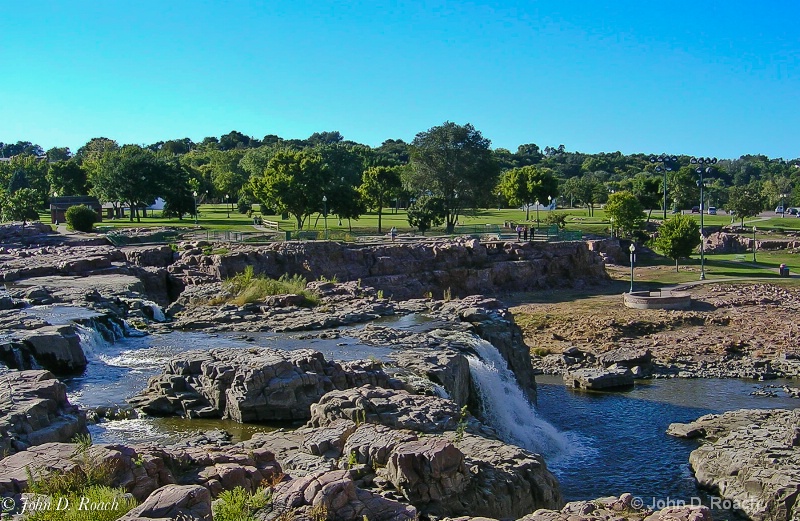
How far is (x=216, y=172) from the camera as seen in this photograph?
102 m

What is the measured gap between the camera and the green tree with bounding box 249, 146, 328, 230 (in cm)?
5975

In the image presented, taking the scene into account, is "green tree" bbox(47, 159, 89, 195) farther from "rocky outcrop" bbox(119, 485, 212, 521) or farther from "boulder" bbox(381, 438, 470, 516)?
"rocky outcrop" bbox(119, 485, 212, 521)

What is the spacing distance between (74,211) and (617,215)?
43096 mm

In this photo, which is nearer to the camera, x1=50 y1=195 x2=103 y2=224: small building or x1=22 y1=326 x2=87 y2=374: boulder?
x1=22 y1=326 x2=87 y2=374: boulder

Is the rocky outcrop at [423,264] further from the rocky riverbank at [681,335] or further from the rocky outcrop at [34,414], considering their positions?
the rocky outcrop at [34,414]

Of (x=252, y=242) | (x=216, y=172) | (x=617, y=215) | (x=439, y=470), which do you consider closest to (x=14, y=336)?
(x=439, y=470)

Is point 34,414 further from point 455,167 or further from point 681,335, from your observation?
point 455,167

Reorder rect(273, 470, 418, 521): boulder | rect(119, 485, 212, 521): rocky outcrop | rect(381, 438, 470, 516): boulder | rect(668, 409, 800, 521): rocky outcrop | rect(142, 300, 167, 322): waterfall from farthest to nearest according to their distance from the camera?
rect(142, 300, 167, 322): waterfall
rect(668, 409, 800, 521): rocky outcrop
rect(381, 438, 470, 516): boulder
rect(273, 470, 418, 521): boulder
rect(119, 485, 212, 521): rocky outcrop

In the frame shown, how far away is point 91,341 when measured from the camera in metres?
26.5

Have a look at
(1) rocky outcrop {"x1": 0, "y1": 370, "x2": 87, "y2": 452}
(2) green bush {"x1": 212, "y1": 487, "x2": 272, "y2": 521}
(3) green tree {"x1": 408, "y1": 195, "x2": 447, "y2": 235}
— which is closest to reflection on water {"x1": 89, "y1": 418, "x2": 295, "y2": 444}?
(1) rocky outcrop {"x1": 0, "y1": 370, "x2": 87, "y2": 452}

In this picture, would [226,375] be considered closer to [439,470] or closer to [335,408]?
[335,408]

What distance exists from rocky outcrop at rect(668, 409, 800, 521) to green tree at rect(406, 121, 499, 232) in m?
42.2

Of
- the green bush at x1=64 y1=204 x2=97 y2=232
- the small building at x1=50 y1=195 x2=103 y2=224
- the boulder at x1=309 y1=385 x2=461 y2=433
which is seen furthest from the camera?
the small building at x1=50 y1=195 x2=103 y2=224

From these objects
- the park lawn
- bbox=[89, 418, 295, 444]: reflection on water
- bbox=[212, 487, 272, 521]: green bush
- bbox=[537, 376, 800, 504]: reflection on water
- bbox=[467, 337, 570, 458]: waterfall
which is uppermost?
bbox=[212, 487, 272, 521]: green bush
